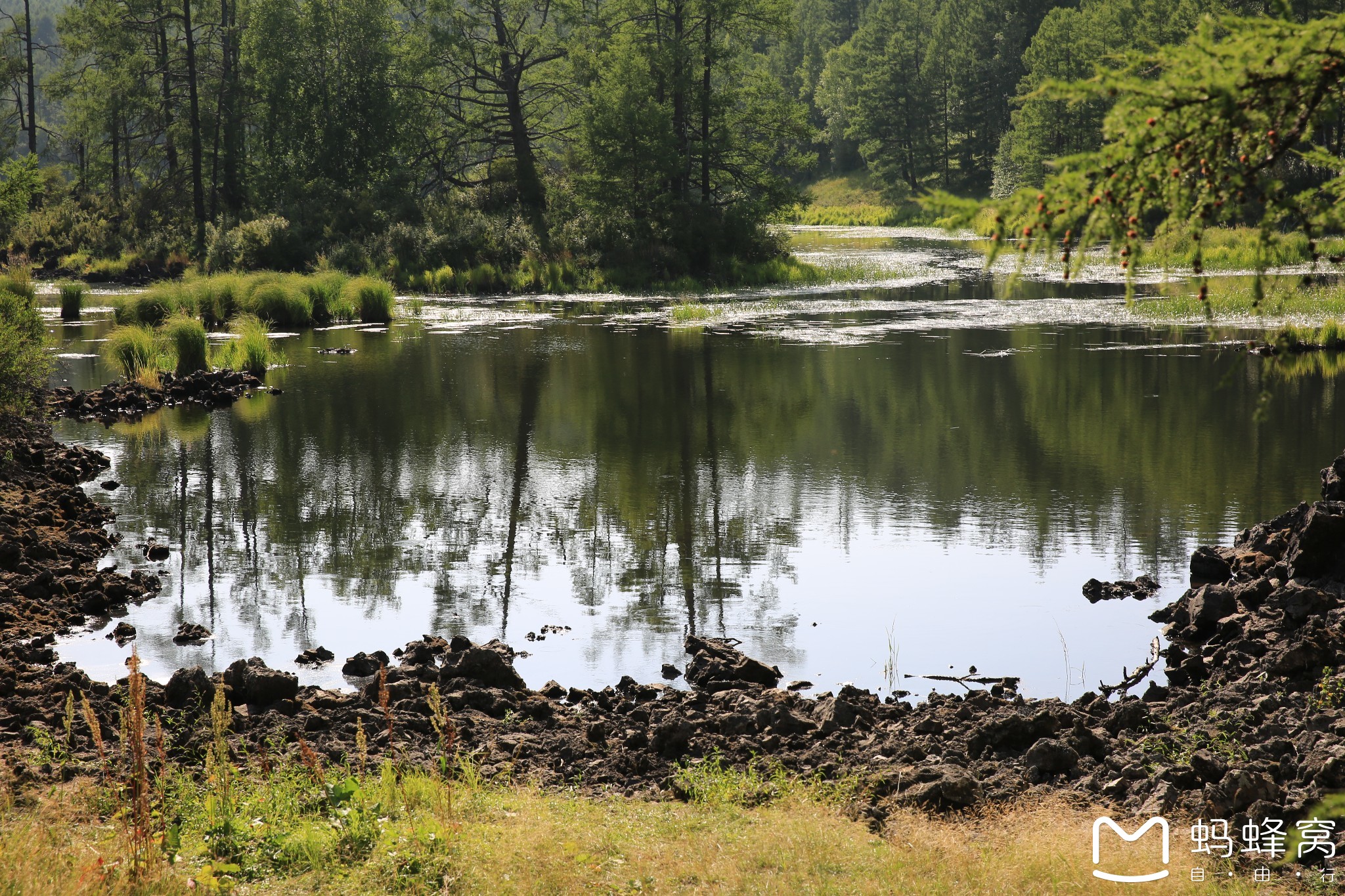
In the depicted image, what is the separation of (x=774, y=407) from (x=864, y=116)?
65.7 metres

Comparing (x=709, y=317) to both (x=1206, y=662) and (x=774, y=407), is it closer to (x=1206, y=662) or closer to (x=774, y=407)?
(x=774, y=407)

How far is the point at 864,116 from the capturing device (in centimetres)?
7962

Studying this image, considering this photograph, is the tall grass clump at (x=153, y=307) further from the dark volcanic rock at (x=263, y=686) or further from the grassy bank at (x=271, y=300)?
the dark volcanic rock at (x=263, y=686)

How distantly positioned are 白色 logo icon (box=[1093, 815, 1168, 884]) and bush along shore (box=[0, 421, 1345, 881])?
0.64ft

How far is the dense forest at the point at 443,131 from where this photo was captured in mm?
39500

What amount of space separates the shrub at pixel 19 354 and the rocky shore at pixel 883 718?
635 centimetres

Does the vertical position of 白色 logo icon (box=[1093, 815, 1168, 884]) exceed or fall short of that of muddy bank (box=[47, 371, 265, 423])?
it falls short

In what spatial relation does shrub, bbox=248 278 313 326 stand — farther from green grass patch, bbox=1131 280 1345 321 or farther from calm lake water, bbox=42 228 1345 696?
green grass patch, bbox=1131 280 1345 321

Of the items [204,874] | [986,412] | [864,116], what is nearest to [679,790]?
[204,874]

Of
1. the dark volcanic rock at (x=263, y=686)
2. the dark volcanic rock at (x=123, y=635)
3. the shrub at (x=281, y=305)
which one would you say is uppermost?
the shrub at (x=281, y=305)

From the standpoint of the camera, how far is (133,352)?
21.7 meters

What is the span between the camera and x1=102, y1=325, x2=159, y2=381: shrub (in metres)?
21.1

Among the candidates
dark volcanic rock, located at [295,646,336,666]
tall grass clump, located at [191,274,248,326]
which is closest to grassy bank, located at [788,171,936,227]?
tall grass clump, located at [191,274,248,326]

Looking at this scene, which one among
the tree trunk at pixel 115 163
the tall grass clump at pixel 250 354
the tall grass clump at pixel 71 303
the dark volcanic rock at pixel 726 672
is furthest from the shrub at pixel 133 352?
the tree trunk at pixel 115 163
